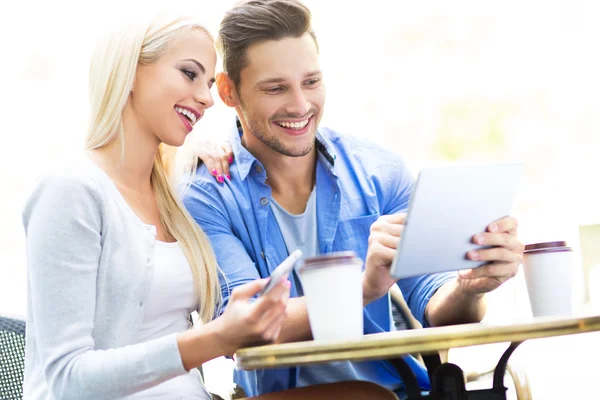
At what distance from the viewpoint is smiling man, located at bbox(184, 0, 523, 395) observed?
5.67ft

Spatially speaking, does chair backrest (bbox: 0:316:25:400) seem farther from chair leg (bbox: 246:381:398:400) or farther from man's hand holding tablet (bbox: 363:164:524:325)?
man's hand holding tablet (bbox: 363:164:524:325)

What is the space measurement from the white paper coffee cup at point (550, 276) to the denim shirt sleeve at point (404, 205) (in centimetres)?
34

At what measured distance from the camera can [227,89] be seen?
197 cm

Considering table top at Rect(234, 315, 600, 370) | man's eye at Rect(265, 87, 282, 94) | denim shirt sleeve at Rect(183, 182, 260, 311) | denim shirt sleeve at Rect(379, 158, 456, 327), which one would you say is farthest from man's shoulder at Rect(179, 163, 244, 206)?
table top at Rect(234, 315, 600, 370)

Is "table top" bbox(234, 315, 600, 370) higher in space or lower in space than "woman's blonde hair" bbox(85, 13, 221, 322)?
lower

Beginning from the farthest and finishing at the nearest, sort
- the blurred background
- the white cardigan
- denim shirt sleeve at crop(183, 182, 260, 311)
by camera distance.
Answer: the blurred background → denim shirt sleeve at crop(183, 182, 260, 311) → the white cardigan

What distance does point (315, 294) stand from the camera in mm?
1121

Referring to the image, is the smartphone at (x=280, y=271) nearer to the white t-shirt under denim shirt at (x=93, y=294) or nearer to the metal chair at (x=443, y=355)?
the white t-shirt under denim shirt at (x=93, y=294)

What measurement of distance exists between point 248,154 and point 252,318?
32.2 inches

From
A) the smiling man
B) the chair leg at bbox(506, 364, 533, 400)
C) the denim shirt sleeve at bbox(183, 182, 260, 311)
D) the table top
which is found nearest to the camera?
the table top

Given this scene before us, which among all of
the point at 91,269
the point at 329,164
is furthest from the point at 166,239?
the point at 329,164

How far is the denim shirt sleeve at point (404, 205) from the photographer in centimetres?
171

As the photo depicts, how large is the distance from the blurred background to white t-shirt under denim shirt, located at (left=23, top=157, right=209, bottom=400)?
2.18 m

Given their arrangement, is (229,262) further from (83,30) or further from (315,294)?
(83,30)
